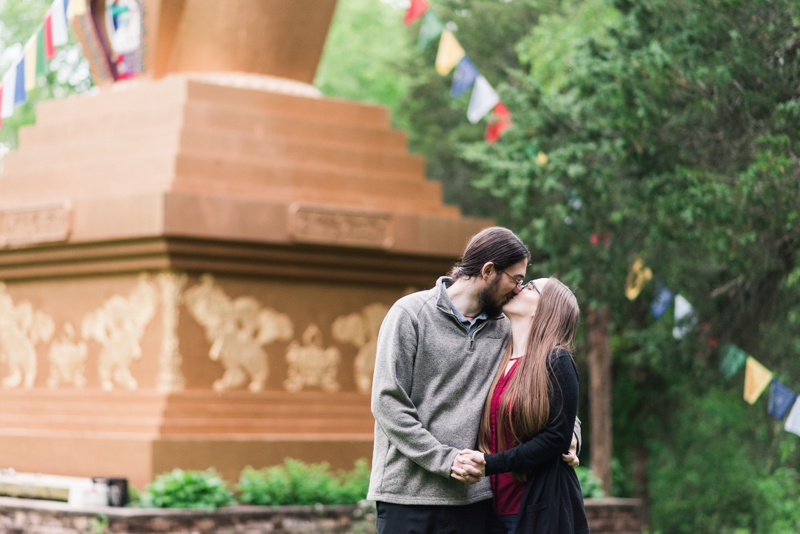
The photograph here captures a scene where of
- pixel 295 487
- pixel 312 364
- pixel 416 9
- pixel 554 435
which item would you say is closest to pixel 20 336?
pixel 312 364

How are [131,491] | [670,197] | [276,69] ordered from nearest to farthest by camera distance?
[131,491]
[670,197]
[276,69]

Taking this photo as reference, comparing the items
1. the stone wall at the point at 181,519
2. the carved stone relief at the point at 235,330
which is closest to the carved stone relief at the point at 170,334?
the carved stone relief at the point at 235,330

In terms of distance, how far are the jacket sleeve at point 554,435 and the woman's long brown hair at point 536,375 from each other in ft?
0.09

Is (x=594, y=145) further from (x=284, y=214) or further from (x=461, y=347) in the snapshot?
(x=461, y=347)

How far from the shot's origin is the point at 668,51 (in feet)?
29.1

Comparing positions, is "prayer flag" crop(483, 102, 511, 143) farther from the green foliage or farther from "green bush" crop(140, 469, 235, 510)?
"green bush" crop(140, 469, 235, 510)

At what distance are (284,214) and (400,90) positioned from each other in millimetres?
13166

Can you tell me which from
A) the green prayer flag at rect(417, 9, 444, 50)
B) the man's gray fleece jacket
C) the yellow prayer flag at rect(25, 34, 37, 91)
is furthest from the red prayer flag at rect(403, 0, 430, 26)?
the man's gray fleece jacket

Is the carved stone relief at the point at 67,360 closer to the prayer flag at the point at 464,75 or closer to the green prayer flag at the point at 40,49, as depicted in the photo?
the green prayer flag at the point at 40,49

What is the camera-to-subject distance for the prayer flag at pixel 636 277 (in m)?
10.7

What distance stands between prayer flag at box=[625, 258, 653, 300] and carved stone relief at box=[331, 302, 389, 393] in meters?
2.43

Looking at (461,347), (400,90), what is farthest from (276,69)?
(400,90)

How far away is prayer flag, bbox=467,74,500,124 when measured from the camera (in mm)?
10953

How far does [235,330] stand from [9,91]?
350 cm
